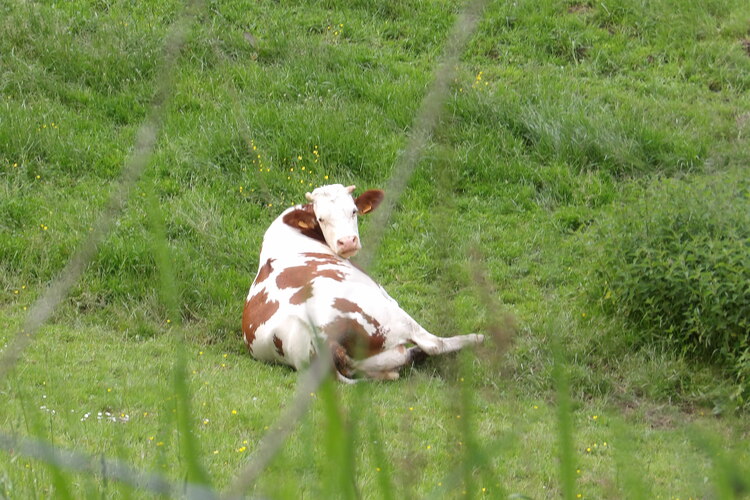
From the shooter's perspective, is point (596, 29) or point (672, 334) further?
point (596, 29)

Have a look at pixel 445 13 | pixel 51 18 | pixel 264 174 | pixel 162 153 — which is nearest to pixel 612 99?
pixel 445 13

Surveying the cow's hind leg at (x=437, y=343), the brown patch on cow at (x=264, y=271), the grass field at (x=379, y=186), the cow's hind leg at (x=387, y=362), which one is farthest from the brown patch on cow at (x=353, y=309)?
the brown patch on cow at (x=264, y=271)

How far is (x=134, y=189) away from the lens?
10000mm

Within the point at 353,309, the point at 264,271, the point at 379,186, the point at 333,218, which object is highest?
the point at 353,309

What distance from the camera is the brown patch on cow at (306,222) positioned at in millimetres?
8367

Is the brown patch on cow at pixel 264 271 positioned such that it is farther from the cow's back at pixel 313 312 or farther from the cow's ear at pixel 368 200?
the cow's ear at pixel 368 200

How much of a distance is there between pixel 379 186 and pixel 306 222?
6.61 feet

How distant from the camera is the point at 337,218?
8195 mm

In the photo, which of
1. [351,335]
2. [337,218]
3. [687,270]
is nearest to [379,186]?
[337,218]

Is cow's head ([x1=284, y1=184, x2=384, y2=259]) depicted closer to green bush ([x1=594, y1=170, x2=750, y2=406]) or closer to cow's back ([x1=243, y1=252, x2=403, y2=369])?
cow's back ([x1=243, y1=252, x2=403, y2=369])

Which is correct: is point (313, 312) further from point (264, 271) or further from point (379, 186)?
point (379, 186)

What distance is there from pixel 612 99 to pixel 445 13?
2.64 metres

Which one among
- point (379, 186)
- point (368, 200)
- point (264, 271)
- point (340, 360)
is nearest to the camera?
point (340, 360)

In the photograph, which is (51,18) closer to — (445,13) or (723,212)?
(445,13)
